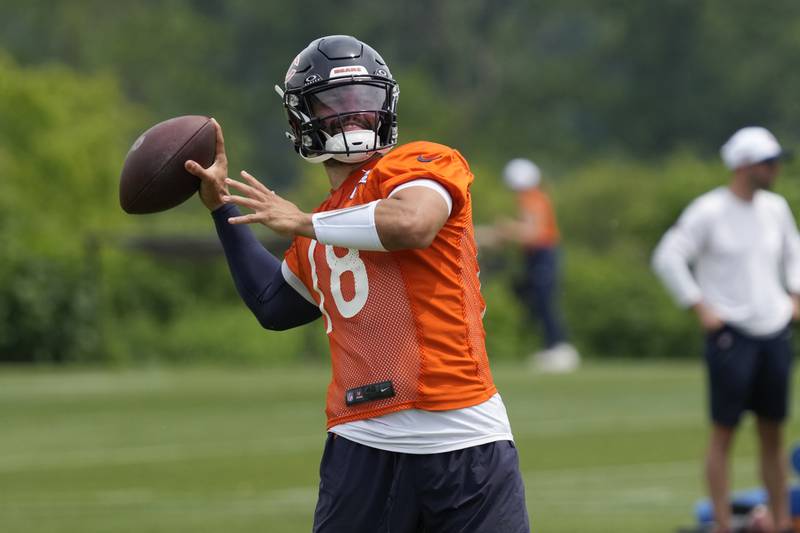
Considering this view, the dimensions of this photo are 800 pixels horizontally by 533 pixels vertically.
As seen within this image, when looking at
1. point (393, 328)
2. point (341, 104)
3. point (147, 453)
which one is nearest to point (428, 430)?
point (393, 328)

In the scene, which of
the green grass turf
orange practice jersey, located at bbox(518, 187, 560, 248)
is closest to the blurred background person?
orange practice jersey, located at bbox(518, 187, 560, 248)

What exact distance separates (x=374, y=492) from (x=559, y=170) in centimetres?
4944

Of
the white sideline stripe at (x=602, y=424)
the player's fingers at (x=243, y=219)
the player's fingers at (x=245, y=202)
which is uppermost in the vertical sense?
the player's fingers at (x=245, y=202)

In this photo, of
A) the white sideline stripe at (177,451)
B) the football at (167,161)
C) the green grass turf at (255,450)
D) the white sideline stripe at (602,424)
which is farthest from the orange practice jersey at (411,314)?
the white sideline stripe at (602,424)

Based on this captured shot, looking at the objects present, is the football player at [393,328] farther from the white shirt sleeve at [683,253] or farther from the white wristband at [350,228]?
the white shirt sleeve at [683,253]

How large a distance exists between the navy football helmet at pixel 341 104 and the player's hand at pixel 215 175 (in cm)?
26

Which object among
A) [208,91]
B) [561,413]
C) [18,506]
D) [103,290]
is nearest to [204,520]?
[18,506]

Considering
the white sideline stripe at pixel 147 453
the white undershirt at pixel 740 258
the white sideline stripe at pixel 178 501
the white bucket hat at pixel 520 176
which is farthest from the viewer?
the white bucket hat at pixel 520 176

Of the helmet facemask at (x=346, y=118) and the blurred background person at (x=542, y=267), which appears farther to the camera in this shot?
the blurred background person at (x=542, y=267)

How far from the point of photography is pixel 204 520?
896 cm

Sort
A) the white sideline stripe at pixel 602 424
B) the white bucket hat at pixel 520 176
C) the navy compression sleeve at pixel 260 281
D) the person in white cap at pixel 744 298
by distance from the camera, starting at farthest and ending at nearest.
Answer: the white bucket hat at pixel 520 176, the white sideline stripe at pixel 602 424, the person in white cap at pixel 744 298, the navy compression sleeve at pixel 260 281

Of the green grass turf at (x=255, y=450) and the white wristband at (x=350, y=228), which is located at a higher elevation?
the white wristband at (x=350, y=228)

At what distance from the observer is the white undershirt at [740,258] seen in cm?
843

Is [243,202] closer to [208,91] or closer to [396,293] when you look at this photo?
[396,293]
